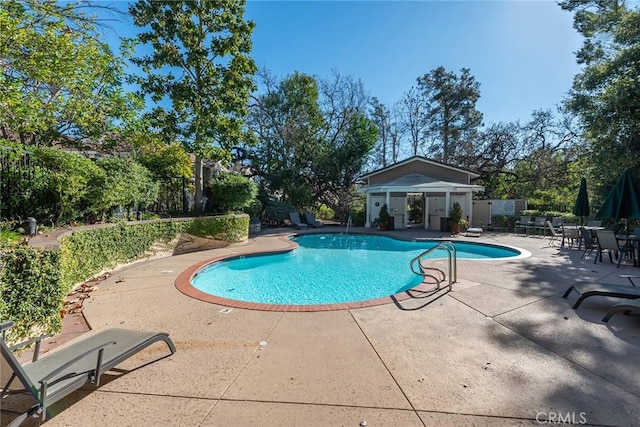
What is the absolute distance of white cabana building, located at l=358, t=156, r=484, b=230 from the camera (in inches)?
682

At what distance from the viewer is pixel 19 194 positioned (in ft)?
20.0

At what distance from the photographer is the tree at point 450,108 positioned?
2908 cm

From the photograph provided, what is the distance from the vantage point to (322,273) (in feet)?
30.0

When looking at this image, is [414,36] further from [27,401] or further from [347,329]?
[27,401]

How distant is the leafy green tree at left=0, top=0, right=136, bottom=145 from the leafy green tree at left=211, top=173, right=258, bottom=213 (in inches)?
183

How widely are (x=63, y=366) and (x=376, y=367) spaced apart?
2.84 metres

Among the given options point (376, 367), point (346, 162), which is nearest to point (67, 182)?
point (376, 367)

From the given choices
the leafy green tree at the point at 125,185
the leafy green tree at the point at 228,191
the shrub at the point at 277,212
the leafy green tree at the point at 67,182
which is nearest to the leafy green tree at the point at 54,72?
the leafy green tree at the point at 67,182

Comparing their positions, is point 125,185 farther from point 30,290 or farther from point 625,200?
point 625,200

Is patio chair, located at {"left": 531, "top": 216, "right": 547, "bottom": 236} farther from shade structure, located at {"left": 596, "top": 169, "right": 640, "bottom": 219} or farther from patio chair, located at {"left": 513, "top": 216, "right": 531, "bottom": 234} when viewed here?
shade structure, located at {"left": 596, "top": 169, "right": 640, "bottom": 219}

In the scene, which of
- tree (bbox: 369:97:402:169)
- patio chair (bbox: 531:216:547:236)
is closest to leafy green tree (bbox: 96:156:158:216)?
patio chair (bbox: 531:216:547:236)

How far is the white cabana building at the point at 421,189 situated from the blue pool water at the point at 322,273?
Answer: 443 cm

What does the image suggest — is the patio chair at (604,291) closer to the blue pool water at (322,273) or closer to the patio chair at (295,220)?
the blue pool water at (322,273)

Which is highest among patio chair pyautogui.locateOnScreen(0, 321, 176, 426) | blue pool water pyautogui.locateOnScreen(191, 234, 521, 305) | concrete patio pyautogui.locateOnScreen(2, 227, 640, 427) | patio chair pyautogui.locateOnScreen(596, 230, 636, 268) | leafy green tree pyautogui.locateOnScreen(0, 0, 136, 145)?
leafy green tree pyautogui.locateOnScreen(0, 0, 136, 145)
